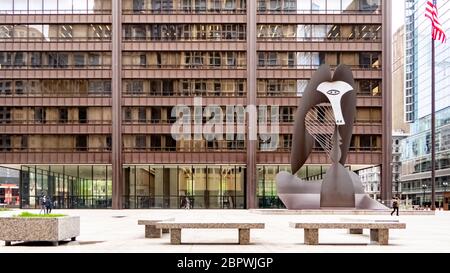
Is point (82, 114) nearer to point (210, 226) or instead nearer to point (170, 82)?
point (170, 82)

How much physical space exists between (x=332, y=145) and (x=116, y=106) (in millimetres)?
29701

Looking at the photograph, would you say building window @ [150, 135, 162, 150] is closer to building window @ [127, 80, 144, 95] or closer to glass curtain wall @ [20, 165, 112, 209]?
building window @ [127, 80, 144, 95]

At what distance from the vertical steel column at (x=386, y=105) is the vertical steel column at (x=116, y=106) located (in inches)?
979

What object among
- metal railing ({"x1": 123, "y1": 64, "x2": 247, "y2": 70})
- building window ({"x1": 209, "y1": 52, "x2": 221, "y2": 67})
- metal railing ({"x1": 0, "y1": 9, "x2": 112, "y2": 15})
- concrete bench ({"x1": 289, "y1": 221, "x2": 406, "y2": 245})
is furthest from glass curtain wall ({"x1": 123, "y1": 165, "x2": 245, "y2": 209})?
concrete bench ({"x1": 289, "y1": 221, "x2": 406, "y2": 245})

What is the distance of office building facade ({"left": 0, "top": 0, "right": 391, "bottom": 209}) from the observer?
63625 millimetres

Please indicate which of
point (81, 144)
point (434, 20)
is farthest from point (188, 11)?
point (434, 20)

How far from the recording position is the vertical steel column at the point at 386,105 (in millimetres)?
63844

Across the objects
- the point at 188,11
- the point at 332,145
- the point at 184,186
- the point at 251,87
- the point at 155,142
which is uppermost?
the point at 188,11

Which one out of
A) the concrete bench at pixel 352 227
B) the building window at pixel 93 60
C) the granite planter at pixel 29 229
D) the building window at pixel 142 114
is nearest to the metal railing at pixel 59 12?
the building window at pixel 93 60

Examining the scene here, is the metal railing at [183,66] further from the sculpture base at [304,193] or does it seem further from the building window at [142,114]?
the sculpture base at [304,193]

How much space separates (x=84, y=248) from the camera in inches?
622

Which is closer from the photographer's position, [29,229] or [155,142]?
[29,229]

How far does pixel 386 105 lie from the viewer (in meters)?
64.3

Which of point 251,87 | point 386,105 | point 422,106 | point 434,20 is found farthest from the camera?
point 422,106
